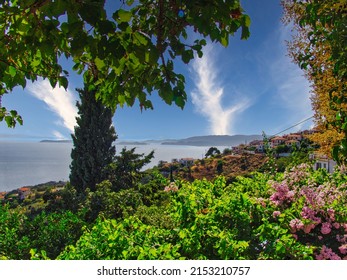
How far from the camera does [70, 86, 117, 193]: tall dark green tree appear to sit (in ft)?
59.7

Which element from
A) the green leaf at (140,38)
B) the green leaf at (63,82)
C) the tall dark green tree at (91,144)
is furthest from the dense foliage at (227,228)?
the tall dark green tree at (91,144)

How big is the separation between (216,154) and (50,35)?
17176 millimetres

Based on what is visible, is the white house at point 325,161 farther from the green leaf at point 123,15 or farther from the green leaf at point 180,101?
the green leaf at point 123,15

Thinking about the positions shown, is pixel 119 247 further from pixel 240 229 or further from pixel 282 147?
pixel 282 147

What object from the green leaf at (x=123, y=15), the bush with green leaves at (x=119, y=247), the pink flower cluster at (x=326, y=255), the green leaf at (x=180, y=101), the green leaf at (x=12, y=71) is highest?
the green leaf at (x=123, y=15)

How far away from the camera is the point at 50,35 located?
2.36m

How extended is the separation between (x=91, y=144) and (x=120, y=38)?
16999 millimetres

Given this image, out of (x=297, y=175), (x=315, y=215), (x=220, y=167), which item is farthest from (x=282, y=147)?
(x=315, y=215)

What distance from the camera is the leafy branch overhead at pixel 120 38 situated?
6.22 ft

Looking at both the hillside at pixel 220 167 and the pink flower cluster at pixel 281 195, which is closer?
the pink flower cluster at pixel 281 195

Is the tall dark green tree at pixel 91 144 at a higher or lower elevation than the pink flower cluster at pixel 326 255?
higher

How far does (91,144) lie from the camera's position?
60.4ft

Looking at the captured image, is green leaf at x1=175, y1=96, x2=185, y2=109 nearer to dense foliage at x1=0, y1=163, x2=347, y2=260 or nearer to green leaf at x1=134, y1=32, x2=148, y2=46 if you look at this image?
green leaf at x1=134, y1=32, x2=148, y2=46

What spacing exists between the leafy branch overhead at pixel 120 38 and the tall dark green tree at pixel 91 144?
49.5ft
